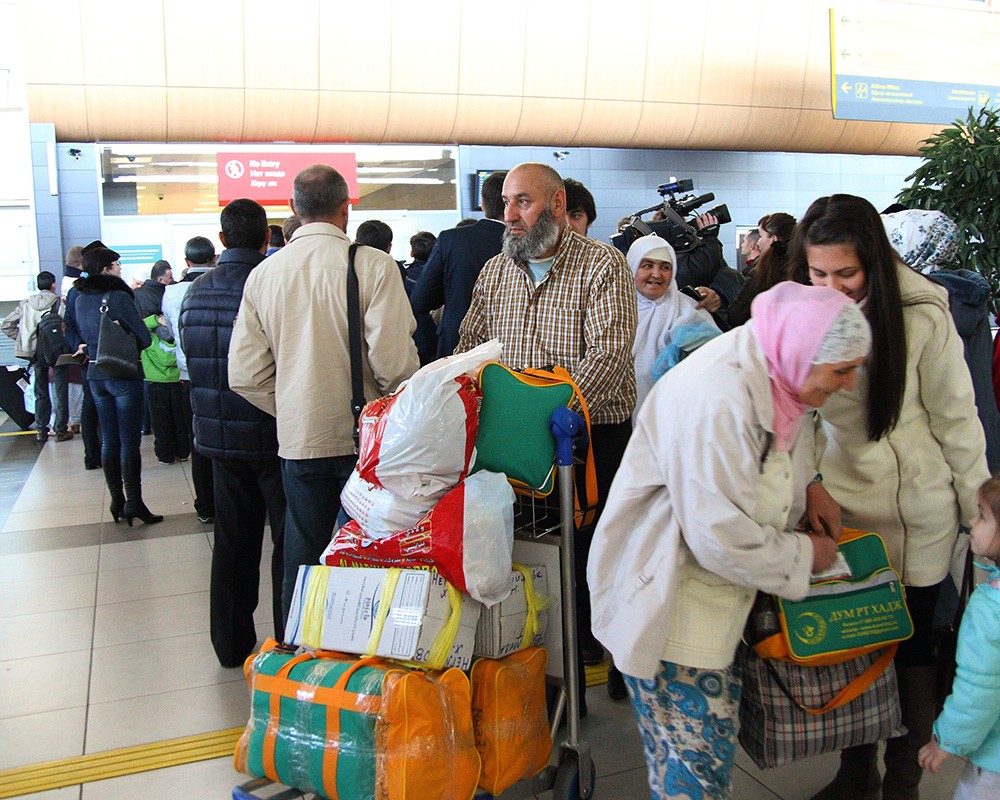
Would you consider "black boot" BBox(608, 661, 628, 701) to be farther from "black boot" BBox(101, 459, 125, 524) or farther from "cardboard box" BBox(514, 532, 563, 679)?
"black boot" BBox(101, 459, 125, 524)

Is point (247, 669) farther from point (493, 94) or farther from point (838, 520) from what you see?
point (493, 94)

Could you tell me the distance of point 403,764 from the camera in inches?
77.1

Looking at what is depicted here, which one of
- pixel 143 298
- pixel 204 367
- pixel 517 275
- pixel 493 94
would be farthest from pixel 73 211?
pixel 517 275

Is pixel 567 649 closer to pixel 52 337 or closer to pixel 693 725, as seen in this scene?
pixel 693 725

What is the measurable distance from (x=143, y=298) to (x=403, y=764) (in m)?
6.96

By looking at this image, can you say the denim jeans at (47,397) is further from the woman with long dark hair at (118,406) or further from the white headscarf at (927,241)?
the white headscarf at (927,241)

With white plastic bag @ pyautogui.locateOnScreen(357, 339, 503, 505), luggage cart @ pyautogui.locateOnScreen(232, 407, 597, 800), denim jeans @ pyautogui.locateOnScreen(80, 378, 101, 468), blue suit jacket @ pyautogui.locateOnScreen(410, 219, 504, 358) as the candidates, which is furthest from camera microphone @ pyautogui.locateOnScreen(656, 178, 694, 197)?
denim jeans @ pyautogui.locateOnScreen(80, 378, 101, 468)

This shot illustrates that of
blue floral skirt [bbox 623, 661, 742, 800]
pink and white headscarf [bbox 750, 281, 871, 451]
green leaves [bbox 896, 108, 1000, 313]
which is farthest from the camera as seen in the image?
green leaves [bbox 896, 108, 1000, 313]

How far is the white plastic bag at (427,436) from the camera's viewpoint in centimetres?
222

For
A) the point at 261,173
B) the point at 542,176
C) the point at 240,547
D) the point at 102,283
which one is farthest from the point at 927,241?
the point at 261,173

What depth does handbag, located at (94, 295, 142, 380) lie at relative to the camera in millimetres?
5582

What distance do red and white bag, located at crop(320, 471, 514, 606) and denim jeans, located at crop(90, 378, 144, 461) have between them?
3979mm

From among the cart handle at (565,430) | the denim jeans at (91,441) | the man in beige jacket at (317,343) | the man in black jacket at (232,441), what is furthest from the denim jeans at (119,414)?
the cart handle at (565,430)

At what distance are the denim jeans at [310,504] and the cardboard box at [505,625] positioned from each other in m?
0.90
